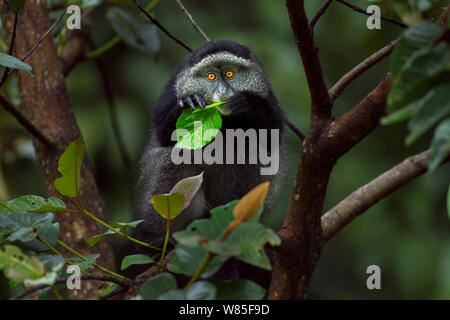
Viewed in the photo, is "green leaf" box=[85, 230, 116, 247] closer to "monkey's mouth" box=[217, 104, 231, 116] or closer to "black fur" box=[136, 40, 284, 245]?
"black fur" box=[136, 40, 284, 245]

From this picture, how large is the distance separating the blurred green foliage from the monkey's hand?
153cm

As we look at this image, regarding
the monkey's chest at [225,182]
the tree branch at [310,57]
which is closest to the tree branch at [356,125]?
the tree branch at [310,57]

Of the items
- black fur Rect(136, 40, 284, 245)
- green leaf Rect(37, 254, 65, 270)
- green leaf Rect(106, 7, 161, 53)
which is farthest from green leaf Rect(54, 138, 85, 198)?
green leaf Rect(106, 7, 161, 53)

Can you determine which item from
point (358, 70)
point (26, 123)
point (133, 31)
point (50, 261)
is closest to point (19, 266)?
point (50, 261)

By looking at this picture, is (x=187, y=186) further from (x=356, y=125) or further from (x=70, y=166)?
(x=356, y=125)

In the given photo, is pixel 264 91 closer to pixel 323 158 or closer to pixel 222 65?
pixel 222 65

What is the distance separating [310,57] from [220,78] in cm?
130

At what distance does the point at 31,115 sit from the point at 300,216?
152 centimetres

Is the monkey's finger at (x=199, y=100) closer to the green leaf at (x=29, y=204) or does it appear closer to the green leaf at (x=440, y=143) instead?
the green leaf at (x=29, y=204)

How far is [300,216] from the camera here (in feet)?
4.93

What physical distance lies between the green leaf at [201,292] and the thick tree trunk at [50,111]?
51.0 inches

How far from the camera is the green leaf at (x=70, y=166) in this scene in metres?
1.39

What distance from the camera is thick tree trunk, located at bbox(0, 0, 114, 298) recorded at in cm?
240
